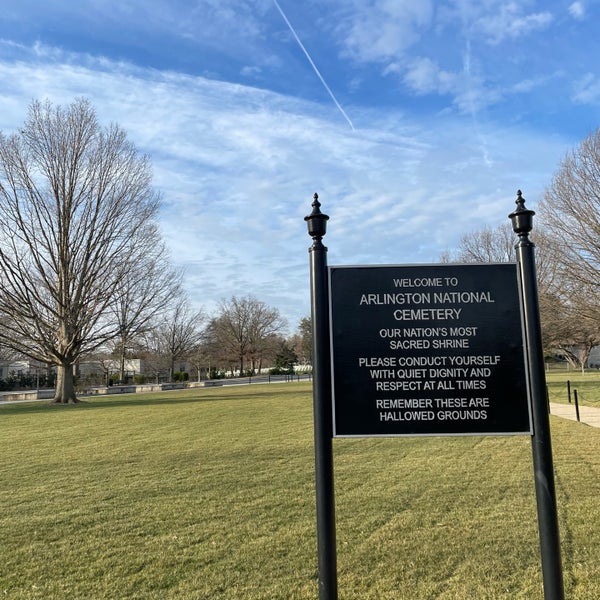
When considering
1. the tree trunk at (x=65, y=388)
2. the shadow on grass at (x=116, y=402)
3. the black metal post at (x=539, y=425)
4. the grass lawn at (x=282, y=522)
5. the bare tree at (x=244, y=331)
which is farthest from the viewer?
the bare tree at (x=244, y=331)

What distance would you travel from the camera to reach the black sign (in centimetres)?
313

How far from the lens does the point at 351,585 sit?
3.67m

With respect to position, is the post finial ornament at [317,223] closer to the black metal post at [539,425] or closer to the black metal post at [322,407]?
the black metal post at [322,407]

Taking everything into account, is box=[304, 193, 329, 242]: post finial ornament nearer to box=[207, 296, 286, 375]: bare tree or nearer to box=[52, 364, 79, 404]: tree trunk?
box=[52, 364, 79, 404]: tree trunk

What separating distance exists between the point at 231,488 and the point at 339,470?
5.44 ft

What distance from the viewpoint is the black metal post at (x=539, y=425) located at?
9.60ft

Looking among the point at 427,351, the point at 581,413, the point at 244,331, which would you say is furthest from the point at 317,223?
the point at 244,331

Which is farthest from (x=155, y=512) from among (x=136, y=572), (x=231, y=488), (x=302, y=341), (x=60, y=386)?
(x=302, y=341)

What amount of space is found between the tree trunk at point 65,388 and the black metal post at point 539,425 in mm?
26538

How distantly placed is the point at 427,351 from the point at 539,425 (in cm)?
74

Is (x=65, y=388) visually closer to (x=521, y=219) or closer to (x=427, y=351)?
(x=427, y=351)

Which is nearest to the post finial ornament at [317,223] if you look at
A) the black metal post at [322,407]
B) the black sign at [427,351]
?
the black metal post at [322,407]

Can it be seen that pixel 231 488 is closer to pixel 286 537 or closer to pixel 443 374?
pixel 286 537

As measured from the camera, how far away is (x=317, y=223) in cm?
329
